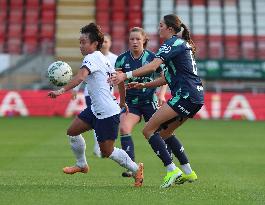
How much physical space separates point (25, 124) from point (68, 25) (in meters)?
11.5

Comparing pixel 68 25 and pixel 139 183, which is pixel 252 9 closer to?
pixel 68 25

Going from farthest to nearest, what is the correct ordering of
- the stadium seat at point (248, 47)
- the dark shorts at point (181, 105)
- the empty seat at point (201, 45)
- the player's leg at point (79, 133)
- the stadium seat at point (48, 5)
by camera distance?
the stadium seat at point (48, 5)
the stadium seat at point (248, 47)
the empty seat at point (201, 45)
the player's leg at point (79, 133)
the dark shorts at point (181, 105)

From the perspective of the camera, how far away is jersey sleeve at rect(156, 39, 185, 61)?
952 centimetres

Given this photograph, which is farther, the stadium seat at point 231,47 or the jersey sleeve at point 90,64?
the stadium seat at point 231,47

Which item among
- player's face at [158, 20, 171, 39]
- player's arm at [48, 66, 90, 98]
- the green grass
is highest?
player's face at [158, 20, 171, 39]

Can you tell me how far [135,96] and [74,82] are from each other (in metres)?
2.91

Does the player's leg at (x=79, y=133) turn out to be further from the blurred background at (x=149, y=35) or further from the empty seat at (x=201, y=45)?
the empty seat at (x=201, y=45)

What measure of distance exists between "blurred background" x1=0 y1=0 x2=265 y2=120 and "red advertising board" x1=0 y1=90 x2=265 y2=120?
0.04m

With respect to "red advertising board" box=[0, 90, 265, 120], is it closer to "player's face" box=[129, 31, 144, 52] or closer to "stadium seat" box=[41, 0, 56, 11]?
"stadium seat" box=[41, 0, 56, 11]

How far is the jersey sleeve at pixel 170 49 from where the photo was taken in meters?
9.52

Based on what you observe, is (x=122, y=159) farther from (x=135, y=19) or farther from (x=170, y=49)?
(x=135, y=19)

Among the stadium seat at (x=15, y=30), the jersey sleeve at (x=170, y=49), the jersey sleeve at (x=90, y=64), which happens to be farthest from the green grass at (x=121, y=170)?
the stadium seat at (x=15, y=30)

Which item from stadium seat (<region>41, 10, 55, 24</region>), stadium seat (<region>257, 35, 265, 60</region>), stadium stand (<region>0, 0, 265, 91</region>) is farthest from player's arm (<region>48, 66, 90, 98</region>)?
stadium seat (<region>41, 10, 55, 24</region>)

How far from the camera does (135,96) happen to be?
11.9 meters
